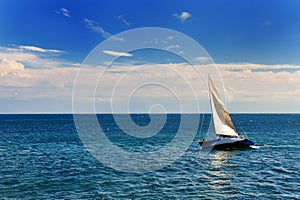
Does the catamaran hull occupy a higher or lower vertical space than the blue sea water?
higher

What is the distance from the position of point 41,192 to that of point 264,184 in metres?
26.9

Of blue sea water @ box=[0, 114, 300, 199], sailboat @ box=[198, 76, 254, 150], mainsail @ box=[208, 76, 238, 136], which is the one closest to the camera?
blue sea water @ box=[0, 114, 300, 199]

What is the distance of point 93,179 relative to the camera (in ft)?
128

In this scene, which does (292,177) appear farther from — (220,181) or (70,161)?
(70,161)

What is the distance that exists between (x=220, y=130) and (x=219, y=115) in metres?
3.33

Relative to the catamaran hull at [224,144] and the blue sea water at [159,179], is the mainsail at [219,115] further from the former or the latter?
the blue sea water at [159,179]

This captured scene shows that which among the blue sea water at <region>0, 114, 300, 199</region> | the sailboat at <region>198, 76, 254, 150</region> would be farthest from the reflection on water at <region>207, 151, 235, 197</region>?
the sailboat at <region>198, 76, 254, 150</region>

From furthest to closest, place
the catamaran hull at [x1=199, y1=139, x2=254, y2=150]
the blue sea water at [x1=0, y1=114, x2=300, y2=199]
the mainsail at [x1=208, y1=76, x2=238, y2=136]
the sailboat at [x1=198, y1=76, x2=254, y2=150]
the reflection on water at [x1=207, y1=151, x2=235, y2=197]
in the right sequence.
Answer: the mainsail at [x1=208, y1=76, x2=238, y2=136] → the sailboat at [x1=198, y1=76, x2=254, y2=150] → the catamaran hull at [x1=199, y1=139, x2=254, y2=150] → the reflection on water at [x1=207, y1=151, x2=235, y2=197] → the blue sea water at [x1=0, y1=114, x2=300, y2=199]

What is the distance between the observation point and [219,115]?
213 feet

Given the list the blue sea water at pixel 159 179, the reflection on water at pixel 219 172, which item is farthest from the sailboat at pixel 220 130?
the blue sea water at pixel 159 179

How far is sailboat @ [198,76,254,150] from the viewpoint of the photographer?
205 ft

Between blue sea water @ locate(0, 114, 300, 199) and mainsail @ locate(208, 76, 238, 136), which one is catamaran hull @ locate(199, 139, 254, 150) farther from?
blue sea water @ locate(0, 114, 300, 199)

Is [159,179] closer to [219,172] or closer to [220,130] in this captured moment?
[219,172]

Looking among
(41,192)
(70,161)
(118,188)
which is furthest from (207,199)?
(70,161)
